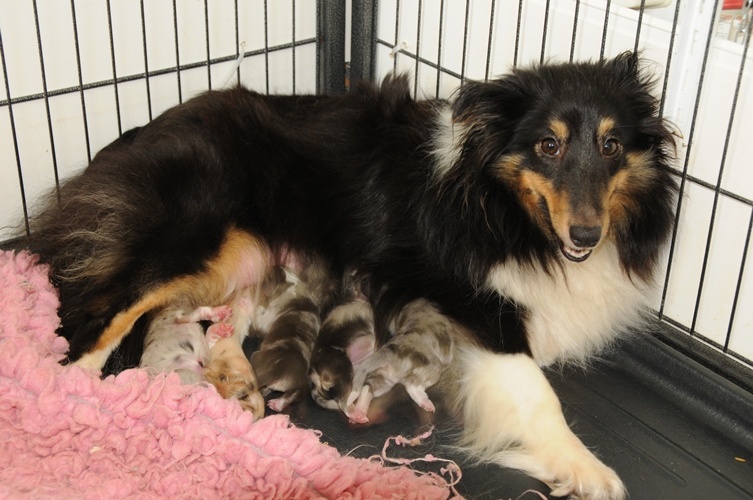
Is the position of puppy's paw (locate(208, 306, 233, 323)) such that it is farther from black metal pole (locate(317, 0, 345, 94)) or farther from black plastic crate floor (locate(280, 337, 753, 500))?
black metal pole (locate(317, 0, 345, 94))

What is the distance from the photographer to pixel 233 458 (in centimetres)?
243

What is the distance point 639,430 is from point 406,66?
71.8 inches

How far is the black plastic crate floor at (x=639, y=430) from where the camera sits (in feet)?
8.37

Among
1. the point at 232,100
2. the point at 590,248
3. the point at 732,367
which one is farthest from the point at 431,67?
the point at 732,367

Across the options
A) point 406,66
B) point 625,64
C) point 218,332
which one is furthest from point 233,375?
point 406,66

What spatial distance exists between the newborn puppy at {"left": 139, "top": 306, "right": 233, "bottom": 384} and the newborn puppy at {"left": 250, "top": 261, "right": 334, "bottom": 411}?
0.51 ft

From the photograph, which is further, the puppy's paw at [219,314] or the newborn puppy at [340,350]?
the puppy's paw at [219,314]

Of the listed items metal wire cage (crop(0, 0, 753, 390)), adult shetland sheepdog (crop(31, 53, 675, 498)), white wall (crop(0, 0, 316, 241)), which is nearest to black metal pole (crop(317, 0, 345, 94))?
metal wire cage (crop(0, 0, 753, 390))

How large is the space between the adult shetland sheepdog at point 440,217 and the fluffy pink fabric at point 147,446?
192mm

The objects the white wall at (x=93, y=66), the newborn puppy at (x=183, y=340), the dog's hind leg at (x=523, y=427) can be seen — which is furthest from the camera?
the white wall at (x=93, y=66)

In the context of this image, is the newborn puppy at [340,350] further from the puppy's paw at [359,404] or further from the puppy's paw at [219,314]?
the puppy's paw at [219,314]

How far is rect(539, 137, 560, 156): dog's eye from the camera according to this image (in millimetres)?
2512

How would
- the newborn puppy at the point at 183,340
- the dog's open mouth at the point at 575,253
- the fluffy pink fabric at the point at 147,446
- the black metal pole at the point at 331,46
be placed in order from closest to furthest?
the fluffy pink fabric at the point at 147,446 → the dog's open mouth at the point at 575,253 → the newborn puppy at the point at 183,340 → the black metal pole at the point at 331,46

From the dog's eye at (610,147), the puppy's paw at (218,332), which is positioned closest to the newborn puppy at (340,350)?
the puppy's paw at (218,332)
